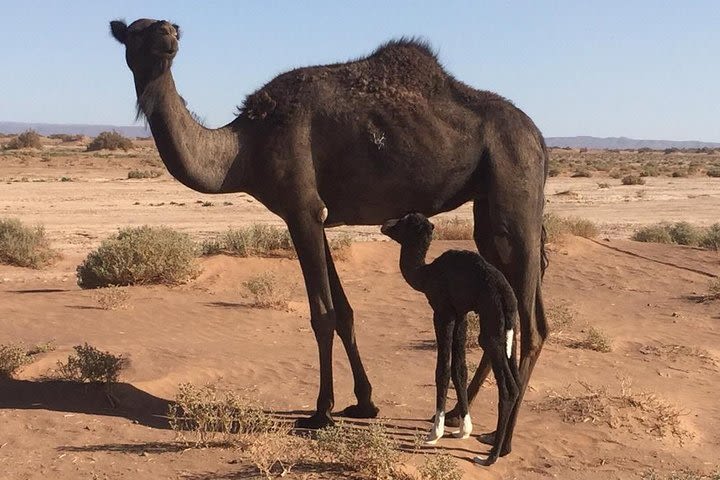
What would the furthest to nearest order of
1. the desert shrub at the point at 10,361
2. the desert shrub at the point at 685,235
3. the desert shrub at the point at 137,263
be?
1. the desert shrub at the point at 685,235
2. the desert shrub at the point at 137,263
3. the desert shrub at the point at 10,361

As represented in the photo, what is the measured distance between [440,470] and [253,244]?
36.1 ft

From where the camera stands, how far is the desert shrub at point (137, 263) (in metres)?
13.6

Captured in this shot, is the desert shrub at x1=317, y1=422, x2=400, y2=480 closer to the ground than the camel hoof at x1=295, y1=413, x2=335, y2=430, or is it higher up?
higher up

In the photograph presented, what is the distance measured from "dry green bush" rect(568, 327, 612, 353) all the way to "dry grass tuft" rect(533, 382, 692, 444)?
2.34 metres

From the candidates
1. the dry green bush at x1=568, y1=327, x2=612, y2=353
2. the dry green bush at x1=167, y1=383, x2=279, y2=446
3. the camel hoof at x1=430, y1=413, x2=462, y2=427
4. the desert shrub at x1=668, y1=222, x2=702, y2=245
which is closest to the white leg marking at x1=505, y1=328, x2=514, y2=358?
the camel hoof at x1=430, y1=413, x2=462, y2=427

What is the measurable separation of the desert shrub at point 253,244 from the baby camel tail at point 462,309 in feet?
32.4

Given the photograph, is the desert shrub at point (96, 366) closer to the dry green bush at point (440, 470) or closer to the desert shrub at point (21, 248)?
the dry green bush at point (440, 470)

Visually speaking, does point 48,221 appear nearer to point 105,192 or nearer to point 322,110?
point 105,192

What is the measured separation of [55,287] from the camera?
46.4ft

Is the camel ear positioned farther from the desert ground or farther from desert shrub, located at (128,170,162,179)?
desert shrub, located at (128,170,162,179)

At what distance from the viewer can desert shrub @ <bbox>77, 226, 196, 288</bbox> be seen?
44.5 ft

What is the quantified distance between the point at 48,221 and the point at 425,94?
20.7 meters

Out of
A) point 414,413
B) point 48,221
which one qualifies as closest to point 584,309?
point 414,413

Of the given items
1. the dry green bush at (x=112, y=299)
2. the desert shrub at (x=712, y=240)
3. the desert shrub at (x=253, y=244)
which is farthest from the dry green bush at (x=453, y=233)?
the dry green bush at (x=112, y=299)
